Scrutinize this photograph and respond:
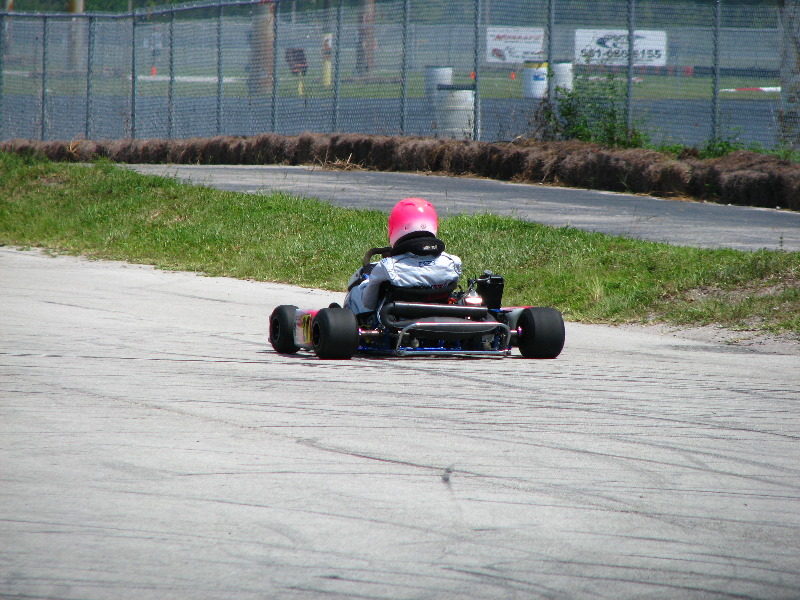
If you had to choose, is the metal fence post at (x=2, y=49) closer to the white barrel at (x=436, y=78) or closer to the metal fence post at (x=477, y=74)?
the white barrel at (x=436, y=78)

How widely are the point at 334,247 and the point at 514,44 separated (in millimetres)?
7784

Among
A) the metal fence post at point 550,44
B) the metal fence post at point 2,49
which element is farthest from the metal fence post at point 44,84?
the metal fence post at point 550,44

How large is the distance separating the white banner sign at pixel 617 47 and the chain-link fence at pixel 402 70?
3 cm

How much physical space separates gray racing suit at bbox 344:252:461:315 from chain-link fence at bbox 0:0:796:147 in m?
10.7

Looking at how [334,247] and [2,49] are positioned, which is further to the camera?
[2,49]

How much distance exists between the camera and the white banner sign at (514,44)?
18250mm

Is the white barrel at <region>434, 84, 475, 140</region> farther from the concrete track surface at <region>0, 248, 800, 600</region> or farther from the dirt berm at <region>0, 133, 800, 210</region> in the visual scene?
the concrete track surface at <region>0, 248, 800, 600</region>

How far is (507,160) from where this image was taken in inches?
679

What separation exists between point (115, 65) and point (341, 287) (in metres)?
15.1

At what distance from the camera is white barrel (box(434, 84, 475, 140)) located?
19.1m

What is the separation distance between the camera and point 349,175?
1781 cm

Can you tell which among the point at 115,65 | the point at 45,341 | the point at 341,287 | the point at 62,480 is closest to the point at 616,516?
the point at 62,480

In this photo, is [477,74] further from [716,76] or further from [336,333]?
[336,333]

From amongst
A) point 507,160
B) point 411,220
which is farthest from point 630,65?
point 411,220
